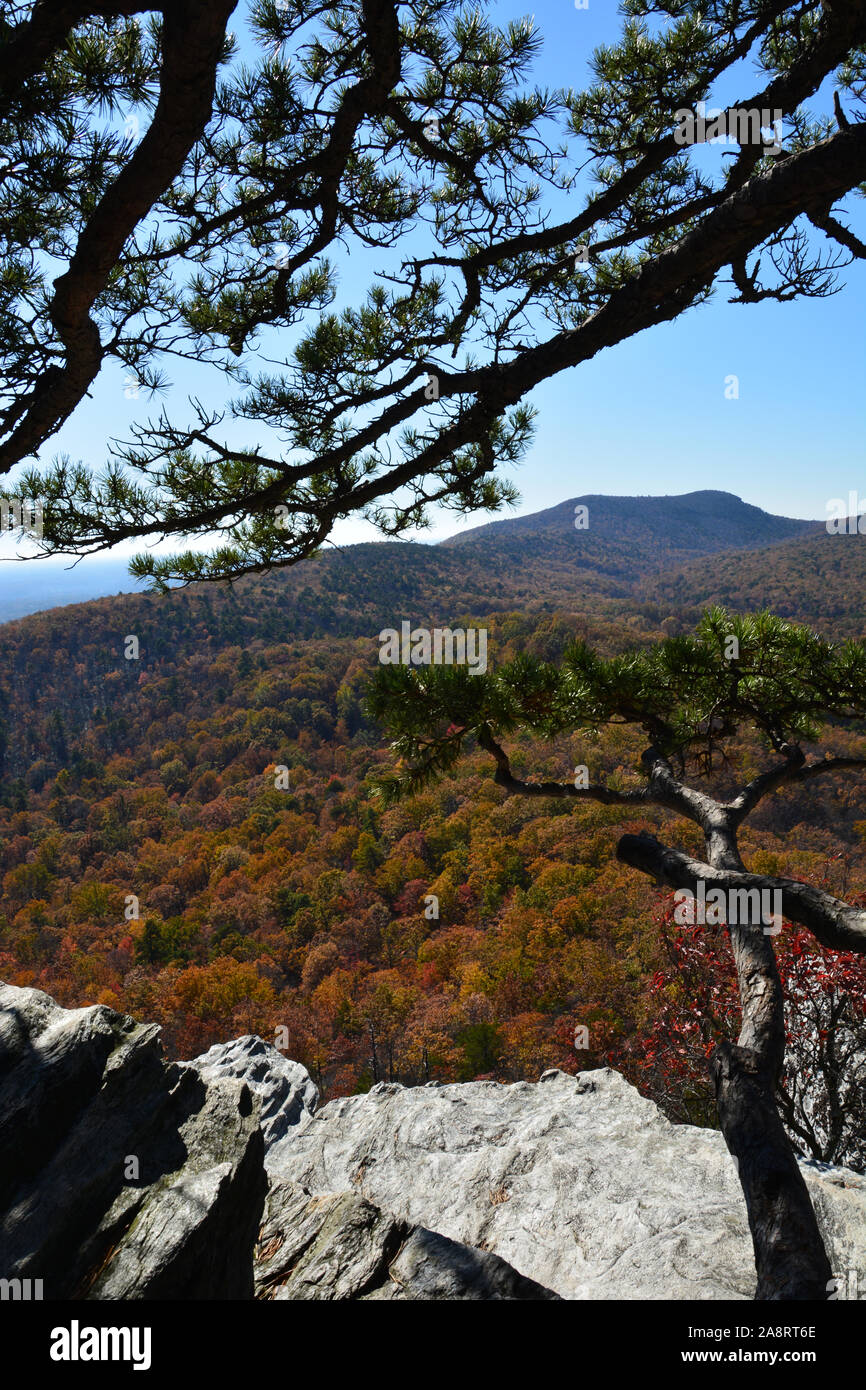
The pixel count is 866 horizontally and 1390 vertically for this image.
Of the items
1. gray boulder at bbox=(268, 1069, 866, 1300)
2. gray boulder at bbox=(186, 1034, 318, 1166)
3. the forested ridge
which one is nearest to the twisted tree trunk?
the forested ridge

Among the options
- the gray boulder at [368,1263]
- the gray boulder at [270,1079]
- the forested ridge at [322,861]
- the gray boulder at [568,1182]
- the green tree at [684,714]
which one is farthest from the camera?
the forested ridge at [322,861]

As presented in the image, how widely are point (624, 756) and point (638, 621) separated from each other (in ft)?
136

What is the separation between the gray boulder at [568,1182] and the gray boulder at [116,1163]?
23.1 inches

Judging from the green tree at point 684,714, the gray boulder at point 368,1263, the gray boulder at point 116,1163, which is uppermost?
the green tree at point 684,714

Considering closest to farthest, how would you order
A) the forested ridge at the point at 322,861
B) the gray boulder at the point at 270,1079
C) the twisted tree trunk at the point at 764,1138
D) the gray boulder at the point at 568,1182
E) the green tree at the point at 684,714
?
1. the twisted tree trunk at the point at 764,1138
2. the green tree at the point at 684,714
3. the gray boulder at the point at 568,1182
4. the gray boulder at the point at 270,1079
5. the forested ridge at the point at 322,861

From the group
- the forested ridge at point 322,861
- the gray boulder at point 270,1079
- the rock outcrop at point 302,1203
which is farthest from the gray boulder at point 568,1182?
the forested ridge at point 322,861

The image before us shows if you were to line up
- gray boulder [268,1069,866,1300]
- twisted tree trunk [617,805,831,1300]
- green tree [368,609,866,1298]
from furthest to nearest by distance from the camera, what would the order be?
1. gray boulder [268,1069,866,1300]
2. green tree [368,609,866,1298]
3. twisted tree trunk [617,805,831,1300]

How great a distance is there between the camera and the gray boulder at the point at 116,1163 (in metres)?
2.20

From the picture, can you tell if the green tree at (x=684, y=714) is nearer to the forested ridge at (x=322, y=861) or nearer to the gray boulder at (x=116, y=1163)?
the forested ridge at (x=322, y=861)

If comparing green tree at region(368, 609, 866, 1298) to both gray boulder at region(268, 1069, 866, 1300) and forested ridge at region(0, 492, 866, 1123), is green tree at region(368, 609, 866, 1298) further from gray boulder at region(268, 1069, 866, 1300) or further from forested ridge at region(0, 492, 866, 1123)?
gray boulder at region(268, 1069, 866, 1300)

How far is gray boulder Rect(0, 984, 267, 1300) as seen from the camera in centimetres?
220

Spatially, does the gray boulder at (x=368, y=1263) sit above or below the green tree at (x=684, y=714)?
below

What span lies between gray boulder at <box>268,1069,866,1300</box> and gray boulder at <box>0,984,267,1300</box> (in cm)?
59

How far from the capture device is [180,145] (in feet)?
4.80
